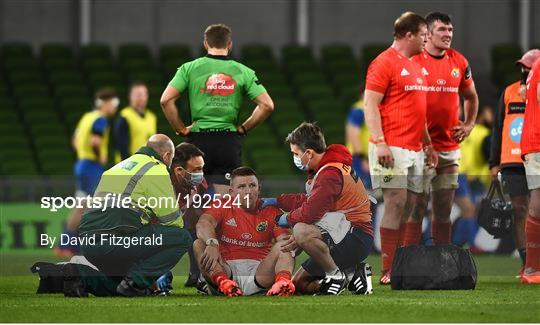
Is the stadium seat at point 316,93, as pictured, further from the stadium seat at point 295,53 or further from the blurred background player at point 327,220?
the blurred background player at point 327,220

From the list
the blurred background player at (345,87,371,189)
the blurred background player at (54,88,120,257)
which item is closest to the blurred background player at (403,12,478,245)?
the blurred background player at (345,87,371,189)

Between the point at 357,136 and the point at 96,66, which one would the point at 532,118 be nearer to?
the point at 357,136

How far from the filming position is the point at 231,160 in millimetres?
9531

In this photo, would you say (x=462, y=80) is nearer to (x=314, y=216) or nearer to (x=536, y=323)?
(x=314, y=216)

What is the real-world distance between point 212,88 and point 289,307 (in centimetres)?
239

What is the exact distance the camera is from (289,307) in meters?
7.58

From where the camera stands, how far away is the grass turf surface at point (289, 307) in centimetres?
702

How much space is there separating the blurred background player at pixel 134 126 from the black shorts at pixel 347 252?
4.38m

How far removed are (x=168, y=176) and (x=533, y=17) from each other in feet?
47.4

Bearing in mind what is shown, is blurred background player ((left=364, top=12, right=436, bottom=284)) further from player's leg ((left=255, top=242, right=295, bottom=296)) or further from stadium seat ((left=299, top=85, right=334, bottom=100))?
A: stadium seat ((left=299, top=85, right=334, bottom=100))

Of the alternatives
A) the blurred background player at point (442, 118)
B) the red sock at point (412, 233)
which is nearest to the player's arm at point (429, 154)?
the blurred background player at point (442, 118)

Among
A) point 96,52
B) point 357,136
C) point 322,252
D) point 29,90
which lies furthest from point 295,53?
point 322,252

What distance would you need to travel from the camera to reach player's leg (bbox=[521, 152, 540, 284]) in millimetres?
9445

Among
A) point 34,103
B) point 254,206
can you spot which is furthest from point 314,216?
point 34,103
